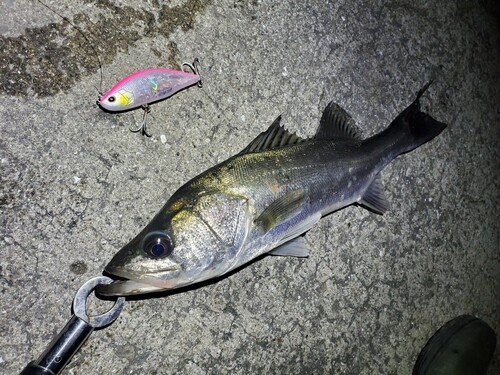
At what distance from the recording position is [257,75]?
256 centimetres

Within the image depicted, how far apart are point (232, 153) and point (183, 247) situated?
2.74 feet

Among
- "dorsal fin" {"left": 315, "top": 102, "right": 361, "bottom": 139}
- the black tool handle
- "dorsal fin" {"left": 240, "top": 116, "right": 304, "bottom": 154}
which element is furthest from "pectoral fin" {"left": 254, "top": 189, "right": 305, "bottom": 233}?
the black tool handle

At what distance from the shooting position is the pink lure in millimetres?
1950

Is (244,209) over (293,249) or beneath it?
over

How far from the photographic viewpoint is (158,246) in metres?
1.75

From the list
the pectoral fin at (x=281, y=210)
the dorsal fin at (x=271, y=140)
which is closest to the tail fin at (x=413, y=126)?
the dorsal fin at (x=271, y=140)

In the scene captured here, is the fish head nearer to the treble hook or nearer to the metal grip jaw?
the metal grip jaw

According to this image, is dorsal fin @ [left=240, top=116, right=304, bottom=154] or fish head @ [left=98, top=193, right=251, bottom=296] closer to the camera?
fish head @ [left=98, top=193, right=251, bottom=296]

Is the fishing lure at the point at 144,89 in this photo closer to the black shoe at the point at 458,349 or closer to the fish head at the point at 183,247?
the fish head at the point at 183,247

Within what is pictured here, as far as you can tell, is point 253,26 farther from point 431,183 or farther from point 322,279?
point 431,183

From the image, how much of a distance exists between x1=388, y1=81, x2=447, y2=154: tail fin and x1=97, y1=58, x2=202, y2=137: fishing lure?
1.43 metres

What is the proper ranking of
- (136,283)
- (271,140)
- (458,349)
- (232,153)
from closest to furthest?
(136,283) → (271,140) → (232,153) → (458,349)

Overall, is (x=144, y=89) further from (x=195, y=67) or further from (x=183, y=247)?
(x=183, y=247)

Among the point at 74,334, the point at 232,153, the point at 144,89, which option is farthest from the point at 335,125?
the point at 74,334
